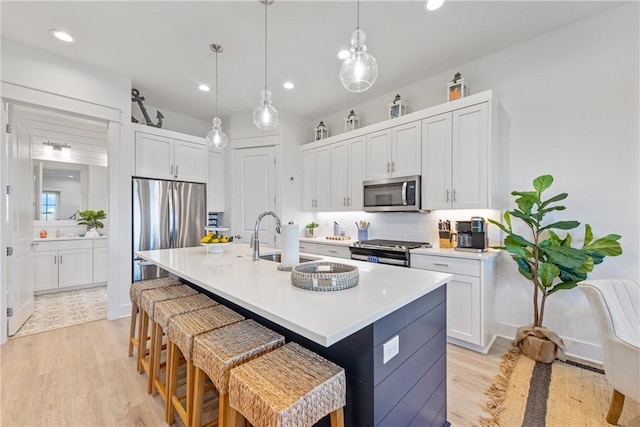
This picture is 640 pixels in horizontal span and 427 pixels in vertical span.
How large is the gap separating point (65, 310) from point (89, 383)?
2.26 meters

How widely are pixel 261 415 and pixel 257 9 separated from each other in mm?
2745

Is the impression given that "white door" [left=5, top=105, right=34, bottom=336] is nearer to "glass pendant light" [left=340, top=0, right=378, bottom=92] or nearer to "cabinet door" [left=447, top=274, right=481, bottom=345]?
"glass pendant light" [left=340, top=0, right=378, bottom=92]

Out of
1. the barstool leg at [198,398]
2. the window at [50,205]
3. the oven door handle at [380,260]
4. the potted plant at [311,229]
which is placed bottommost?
the barstool leg at [198,398]

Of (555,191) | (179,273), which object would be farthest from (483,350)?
(179,273)

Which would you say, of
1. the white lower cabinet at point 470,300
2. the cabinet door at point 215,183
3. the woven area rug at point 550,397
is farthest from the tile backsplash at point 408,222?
the cabinet door at point 215,183

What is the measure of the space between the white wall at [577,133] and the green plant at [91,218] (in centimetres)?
626

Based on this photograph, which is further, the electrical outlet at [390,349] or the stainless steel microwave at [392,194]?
the stainless steel microwave at [392,194]

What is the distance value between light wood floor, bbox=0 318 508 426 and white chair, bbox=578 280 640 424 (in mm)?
741

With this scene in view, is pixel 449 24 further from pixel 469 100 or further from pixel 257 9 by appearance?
pixel 257 9

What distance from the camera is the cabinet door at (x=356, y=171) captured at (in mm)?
3729

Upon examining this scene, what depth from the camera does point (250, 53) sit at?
2.91 meters

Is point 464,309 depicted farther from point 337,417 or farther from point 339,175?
point 339,175

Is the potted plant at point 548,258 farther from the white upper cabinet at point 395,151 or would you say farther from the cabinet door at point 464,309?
the white upper cabinet at point 395,151

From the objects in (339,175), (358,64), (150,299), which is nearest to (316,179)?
(339,175)
